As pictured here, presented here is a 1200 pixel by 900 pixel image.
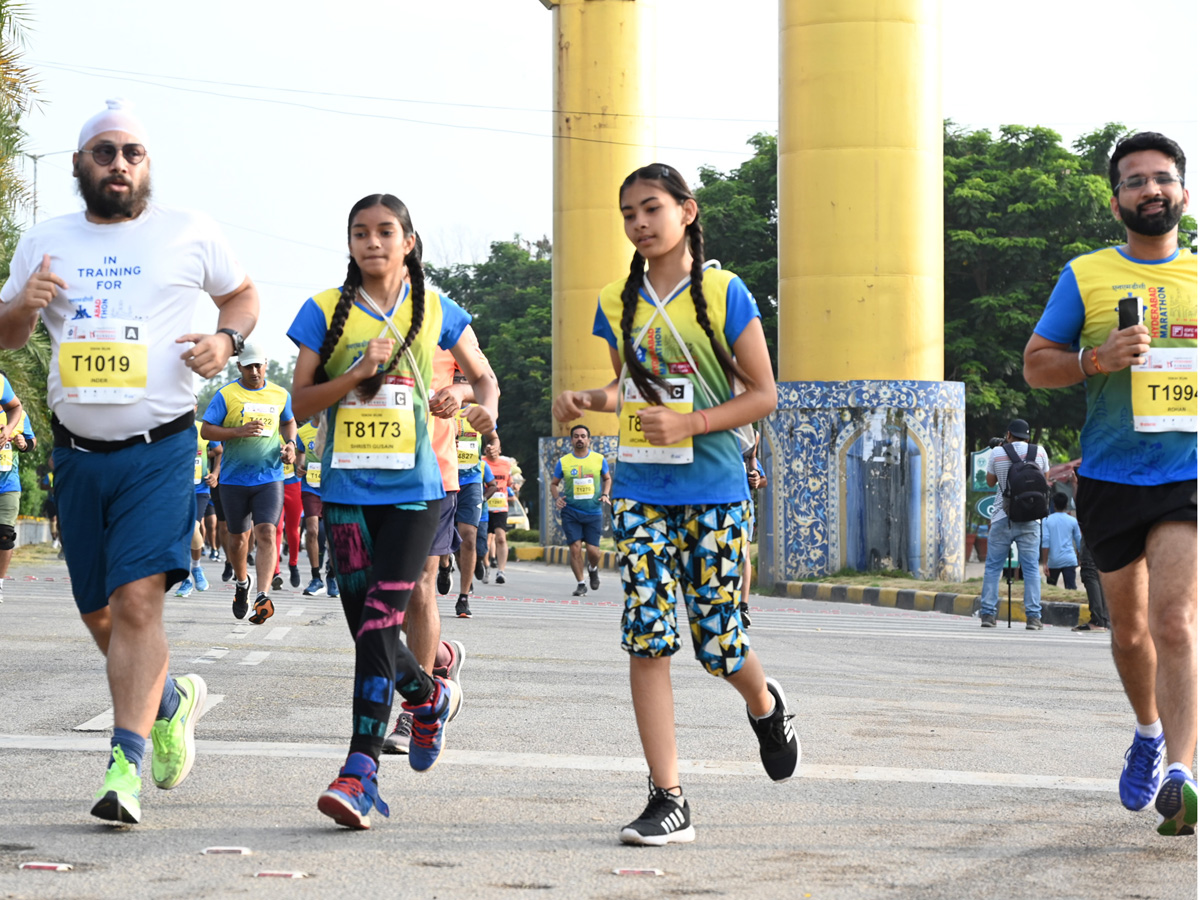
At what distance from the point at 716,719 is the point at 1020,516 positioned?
8.76m

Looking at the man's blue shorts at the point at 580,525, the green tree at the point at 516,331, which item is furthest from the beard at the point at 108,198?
the green tree at the point at 516,331

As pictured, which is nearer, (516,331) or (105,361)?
(105,361)

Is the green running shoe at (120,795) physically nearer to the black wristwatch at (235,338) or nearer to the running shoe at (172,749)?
the running shoe at (172,749)

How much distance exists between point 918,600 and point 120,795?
674 inches

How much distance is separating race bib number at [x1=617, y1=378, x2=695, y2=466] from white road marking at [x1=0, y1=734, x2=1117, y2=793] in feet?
4.87

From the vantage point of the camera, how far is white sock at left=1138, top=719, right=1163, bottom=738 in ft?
17.8

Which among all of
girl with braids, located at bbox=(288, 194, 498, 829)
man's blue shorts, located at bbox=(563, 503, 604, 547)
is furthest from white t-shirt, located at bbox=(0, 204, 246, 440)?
man's blue shorts, located at bbox=(563, 503, 604, 547)

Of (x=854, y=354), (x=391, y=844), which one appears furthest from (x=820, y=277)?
(x=391, y=844)

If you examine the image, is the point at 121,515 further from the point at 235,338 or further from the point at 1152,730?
the point at 1152,730

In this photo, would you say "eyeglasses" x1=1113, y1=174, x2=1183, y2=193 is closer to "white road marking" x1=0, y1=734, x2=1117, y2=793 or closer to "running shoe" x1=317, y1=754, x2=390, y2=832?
"white road marking" x1=0, y1=734, x2=1117, y2=793

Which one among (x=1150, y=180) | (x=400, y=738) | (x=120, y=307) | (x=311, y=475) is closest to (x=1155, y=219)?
(x=1150, y=180)

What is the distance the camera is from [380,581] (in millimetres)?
5531

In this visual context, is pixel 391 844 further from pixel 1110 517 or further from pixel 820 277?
pixel 820 277

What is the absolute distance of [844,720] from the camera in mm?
8172
